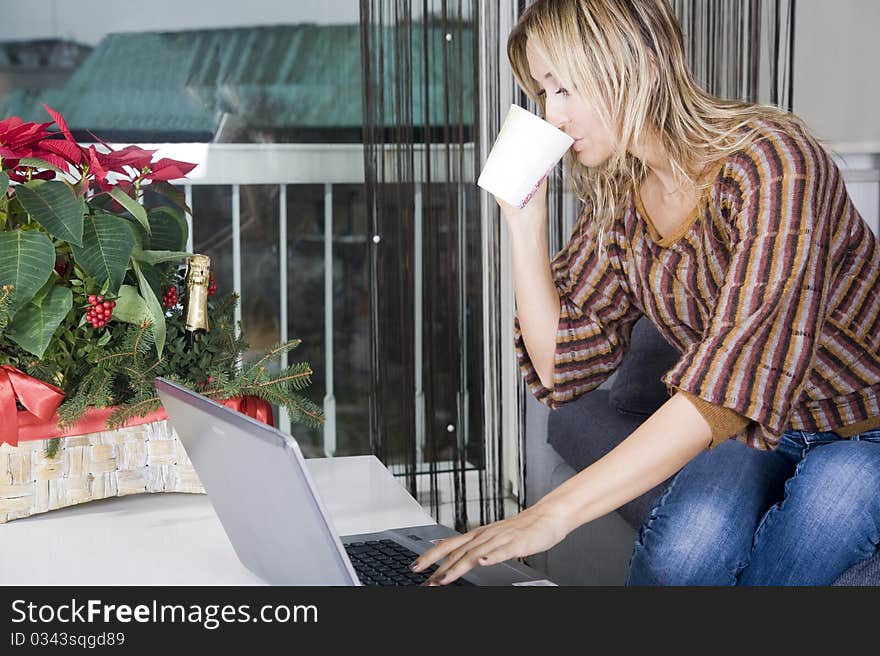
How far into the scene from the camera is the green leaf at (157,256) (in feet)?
3.40

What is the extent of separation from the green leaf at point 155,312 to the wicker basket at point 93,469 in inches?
3.9

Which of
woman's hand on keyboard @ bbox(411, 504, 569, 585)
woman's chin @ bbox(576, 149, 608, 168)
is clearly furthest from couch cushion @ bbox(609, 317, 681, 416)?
woman's hand on keyboard @ bbox(411, 504, 569, 585)

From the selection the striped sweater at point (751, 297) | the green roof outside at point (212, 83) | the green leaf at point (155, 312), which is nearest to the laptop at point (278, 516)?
the green leaf at point (155, 312)

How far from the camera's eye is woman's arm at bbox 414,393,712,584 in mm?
760

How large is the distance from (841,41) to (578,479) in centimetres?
219

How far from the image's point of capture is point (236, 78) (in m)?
2.44

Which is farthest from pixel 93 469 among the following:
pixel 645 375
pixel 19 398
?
pixel 645 375

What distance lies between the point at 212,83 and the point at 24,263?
1634 mm

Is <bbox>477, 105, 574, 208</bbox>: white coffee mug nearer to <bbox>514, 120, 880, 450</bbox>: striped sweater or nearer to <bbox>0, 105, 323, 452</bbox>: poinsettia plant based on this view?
<bbox>514, 120, 880, 450</bbox>: striped sweater

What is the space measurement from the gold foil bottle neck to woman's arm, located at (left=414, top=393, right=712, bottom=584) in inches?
16.0

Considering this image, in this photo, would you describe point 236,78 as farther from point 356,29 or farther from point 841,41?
point 841,41

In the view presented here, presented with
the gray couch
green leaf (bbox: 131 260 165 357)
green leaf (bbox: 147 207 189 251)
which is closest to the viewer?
green leaf (bbox: 131 260 165 357)

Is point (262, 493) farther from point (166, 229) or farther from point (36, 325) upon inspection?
point (166, 229)

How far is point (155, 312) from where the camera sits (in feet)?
3.28
